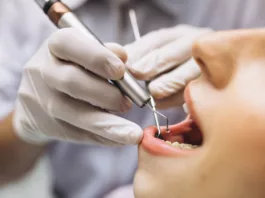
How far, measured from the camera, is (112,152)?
1124 mm

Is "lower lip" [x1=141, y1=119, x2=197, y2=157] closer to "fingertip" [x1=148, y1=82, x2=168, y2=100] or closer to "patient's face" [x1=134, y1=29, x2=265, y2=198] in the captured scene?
"patient's face" [x1=134, y1=29, x2=265, y2=198]

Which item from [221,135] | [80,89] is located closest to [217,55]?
[221,135]

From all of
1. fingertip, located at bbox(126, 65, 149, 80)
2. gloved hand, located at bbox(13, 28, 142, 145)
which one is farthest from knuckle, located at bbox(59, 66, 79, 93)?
fingertip, located at bbox(126, 65, 149, 80)

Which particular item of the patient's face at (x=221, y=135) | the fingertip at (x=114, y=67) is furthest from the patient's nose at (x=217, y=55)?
the fingertip at (x=114, y=67)

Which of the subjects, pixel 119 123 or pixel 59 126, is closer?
pixel 119 123

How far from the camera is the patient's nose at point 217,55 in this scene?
0.61 meters

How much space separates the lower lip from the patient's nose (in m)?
0.10

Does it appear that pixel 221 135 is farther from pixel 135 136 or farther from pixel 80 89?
pixel 80 89

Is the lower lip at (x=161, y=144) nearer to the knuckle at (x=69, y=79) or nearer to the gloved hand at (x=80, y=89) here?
the gloved hand at (x=80, y=89)

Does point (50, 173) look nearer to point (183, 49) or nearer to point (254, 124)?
point (183, 49)

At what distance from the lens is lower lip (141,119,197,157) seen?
2.03 feet

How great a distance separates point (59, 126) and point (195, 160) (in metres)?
0.37

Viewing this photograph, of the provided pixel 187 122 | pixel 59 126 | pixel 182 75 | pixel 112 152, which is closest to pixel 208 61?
pixel 187 122

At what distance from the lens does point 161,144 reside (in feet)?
2.08
